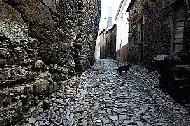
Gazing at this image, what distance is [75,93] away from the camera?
17.5 ft

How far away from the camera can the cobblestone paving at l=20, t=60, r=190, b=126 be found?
3682mm

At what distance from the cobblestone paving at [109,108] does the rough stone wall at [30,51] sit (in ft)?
0.91

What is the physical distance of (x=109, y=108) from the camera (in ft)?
14.6

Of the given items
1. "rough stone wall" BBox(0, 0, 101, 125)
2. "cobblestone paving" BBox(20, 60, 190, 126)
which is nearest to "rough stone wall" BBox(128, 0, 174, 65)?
"cobblestone paving" BBox(20, 60, 190, 126)

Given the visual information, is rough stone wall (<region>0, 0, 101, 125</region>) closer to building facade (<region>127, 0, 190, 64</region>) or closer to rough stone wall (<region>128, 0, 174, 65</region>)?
building facade (<region>127, 0, 190, 64</region>)

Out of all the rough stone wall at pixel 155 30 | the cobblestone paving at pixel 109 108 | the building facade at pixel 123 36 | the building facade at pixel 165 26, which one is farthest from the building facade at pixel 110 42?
the cobblestone paving at pixel 109 108

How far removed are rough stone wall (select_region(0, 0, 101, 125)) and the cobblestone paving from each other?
28cm

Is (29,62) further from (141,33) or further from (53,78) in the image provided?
(141,33)

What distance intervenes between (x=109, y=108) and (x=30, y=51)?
5.81 ft

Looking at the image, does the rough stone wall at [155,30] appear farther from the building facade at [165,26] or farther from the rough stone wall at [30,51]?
the rough stone wall at [30,51]

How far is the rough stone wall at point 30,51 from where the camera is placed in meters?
2.92

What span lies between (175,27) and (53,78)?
14.6 feet

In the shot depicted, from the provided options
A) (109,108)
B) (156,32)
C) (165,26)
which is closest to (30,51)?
(109,108)

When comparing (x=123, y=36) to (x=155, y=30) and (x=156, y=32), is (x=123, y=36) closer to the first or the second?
(x=155, y=30)
